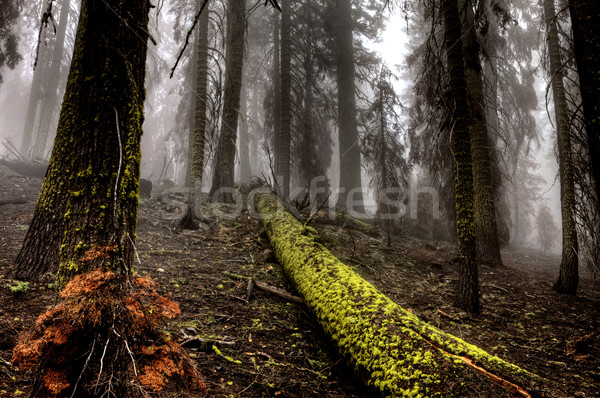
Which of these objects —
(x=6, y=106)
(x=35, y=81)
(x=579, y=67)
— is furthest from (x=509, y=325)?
(x=6, y=106)

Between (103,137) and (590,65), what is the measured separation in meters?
3.58

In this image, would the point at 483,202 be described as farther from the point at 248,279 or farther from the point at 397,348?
the point at 397,348

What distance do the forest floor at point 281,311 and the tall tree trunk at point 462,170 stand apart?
0.43 meters

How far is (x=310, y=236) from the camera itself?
16.9 ft

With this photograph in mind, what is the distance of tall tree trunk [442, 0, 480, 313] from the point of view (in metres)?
4.44

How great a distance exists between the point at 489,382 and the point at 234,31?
10458 millimetres

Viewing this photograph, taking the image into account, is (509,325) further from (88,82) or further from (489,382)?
(88,82)

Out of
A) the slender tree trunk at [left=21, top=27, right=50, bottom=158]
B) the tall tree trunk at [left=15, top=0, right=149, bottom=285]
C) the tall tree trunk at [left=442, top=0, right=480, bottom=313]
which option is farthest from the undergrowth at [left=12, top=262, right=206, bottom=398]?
the slender tree trunk at [left=21, top=27, right=50, bottom=158]

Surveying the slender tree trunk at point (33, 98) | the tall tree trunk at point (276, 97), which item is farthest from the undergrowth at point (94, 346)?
the slender tree trunk at point (33, 98)

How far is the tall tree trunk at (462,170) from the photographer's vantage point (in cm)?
444

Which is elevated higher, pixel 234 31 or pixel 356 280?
pixel 234 31

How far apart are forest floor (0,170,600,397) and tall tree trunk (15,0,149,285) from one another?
96 centimetres

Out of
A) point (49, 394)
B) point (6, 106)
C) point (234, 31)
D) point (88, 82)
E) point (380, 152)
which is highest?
point (6, 106)

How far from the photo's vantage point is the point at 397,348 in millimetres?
Answer: 2467
